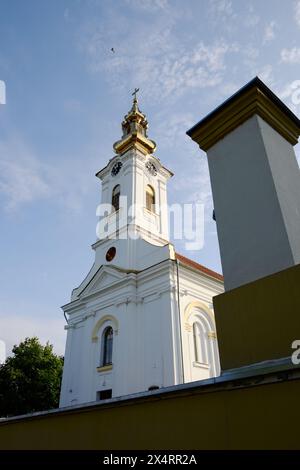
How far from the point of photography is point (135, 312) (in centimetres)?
1742

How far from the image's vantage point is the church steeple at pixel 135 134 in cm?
2464

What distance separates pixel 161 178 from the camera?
2536 centimetres

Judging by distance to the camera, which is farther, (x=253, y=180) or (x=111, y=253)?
(x=111, y=253)

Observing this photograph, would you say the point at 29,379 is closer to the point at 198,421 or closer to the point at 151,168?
the point at 151,168

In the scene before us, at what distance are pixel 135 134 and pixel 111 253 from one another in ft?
30.2

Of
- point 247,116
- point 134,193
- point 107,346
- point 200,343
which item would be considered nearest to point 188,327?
point 200,343

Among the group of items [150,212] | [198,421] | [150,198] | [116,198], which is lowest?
[198,421]

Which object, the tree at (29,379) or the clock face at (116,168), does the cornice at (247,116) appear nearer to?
the clock face at (116,168)

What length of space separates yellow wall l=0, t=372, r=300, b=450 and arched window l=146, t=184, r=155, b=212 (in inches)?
770

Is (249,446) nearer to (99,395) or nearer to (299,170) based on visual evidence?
(299,170)

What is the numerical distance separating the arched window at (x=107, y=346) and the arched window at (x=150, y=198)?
873cm

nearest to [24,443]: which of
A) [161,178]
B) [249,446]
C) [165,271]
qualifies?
[249,446]

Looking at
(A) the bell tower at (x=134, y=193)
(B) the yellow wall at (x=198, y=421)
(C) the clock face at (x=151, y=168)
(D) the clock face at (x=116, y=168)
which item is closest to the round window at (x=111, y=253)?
(A) the bell tower at (x=134, y=193)

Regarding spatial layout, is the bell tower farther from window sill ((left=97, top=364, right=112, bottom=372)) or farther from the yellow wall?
the yellow wall
